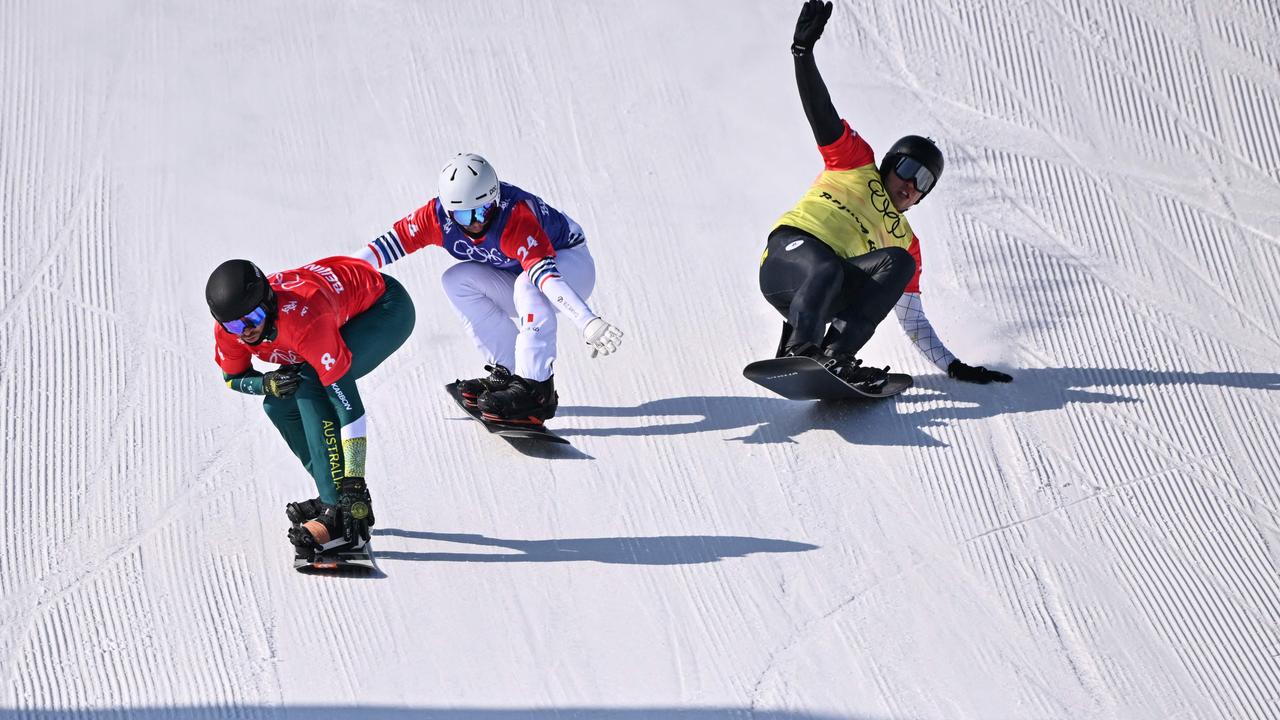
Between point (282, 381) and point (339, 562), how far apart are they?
86 cm

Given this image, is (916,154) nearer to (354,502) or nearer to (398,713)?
(354,502)

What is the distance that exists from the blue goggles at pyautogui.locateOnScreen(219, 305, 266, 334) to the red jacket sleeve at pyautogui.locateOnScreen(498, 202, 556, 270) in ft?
4.45

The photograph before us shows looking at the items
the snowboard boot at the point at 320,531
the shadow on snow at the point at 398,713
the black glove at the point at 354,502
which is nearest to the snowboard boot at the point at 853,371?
the shadow on snow at the point at 398,713

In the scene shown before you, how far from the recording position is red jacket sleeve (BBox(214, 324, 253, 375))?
20.1 feet

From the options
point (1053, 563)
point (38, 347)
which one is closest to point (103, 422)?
point (38, 347)

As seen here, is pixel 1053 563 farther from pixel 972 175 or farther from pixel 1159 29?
pixel 1159 29

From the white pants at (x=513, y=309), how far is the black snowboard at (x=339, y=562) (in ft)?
3.99

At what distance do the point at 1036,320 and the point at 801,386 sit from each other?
170cm

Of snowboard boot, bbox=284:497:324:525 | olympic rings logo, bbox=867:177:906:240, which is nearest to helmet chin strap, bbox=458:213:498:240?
snowboard boot, bbox=284:497:324:525

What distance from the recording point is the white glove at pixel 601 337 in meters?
6.41

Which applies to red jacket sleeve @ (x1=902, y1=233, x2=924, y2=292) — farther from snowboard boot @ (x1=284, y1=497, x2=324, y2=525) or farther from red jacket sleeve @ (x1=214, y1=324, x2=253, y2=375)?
red jacket sleeve @ (x1=214, y1=324, x2=253, y2=375)

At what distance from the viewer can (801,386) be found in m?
7.13

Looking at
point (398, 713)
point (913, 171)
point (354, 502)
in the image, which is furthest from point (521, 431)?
point (913, 171)

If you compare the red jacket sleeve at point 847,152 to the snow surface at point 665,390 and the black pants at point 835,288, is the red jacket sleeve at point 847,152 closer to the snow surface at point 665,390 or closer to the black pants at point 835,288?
the black pants at point 835,288
